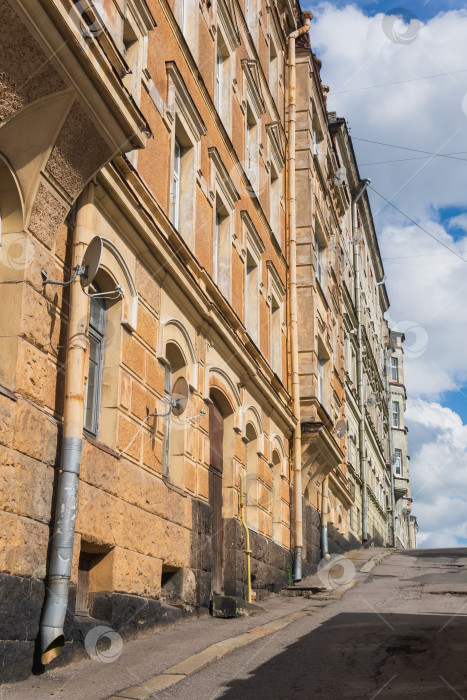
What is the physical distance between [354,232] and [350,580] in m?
22.5

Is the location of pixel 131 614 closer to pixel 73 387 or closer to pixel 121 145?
pixel 73 387

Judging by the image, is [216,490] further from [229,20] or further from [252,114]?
[229,20]

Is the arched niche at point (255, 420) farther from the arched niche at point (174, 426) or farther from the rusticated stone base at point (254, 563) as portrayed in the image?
the arched niche at point (174, 426)

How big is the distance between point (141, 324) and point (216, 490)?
Result: 4542 mm

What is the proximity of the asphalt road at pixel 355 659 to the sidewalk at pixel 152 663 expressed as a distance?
0.58 ft

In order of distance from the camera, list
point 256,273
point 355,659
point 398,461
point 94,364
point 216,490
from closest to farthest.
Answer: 1. point 355,659
2. point 94,364
3. point 216,490
4. point 256,273
5. point 398,461

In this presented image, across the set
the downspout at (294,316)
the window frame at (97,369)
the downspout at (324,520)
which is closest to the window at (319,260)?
the downspout at (294,316)

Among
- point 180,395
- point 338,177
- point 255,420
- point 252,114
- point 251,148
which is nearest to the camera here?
point 180,395

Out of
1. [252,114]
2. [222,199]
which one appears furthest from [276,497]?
[252,114]

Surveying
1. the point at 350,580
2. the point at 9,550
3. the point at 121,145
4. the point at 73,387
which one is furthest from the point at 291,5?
the point at 9,550

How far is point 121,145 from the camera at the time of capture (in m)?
8.49

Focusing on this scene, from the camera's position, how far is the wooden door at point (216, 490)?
13.6 m

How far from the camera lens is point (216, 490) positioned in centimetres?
1397

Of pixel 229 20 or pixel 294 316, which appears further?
pixel 294 316
